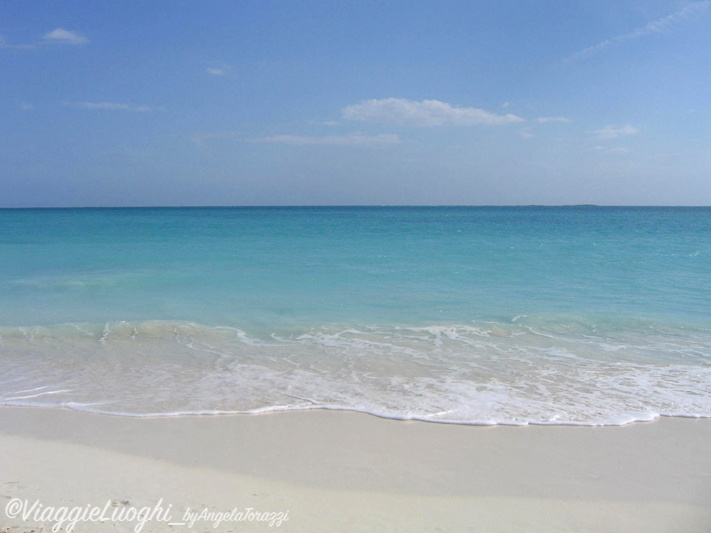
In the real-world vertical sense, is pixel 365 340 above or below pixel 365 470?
above

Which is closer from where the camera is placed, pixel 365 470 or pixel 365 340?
pixel 365 470

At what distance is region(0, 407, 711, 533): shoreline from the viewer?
132 inches

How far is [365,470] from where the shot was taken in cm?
393

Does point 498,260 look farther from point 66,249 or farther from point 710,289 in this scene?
point 66,249

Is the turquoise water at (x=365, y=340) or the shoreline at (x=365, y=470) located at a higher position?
the turquoise water at (x=365, y=340)

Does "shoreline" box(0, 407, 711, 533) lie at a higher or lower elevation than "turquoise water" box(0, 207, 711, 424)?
lower

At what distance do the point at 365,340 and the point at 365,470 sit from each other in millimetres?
3939

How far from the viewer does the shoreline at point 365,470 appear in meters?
3.37

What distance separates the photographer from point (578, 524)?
329 centimetres

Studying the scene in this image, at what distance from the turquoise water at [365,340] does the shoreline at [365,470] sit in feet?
1.15

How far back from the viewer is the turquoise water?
542 centimetres

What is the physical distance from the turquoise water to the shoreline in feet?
1.15

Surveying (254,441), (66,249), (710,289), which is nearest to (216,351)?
(254,441)

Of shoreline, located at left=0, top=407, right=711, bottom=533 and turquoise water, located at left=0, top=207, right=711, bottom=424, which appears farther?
turquoise water, located at left=0, top=207, right=711, bottom=424
